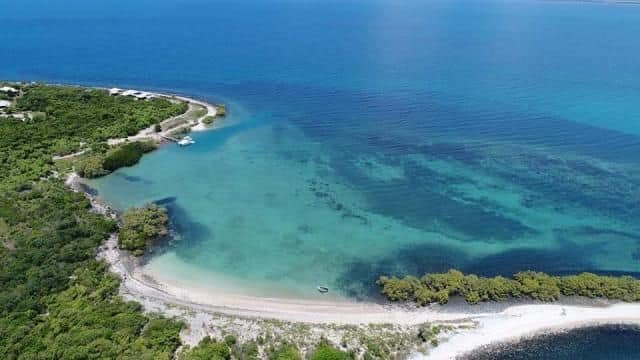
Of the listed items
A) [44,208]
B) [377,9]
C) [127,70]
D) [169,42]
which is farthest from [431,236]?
[377,9]

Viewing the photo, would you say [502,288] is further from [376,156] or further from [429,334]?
[376,156]

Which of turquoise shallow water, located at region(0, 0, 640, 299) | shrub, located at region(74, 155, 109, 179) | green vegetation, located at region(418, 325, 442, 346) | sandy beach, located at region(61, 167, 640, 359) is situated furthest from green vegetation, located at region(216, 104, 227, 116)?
green vegetation, located at region(418, 325, 442, 346)

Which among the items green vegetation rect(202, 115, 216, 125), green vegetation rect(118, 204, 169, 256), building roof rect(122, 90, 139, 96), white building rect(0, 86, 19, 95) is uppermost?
building roof rect(122, 90, 139, 96)

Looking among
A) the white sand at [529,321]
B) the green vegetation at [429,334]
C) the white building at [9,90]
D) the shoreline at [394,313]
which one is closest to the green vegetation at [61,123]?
the white building at [9,90]

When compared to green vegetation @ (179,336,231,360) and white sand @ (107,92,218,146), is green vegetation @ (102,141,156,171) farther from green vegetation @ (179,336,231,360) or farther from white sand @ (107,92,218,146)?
green vegetation @ (179,336,231,360)

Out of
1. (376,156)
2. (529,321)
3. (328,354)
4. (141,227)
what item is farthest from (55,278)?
(376,156)

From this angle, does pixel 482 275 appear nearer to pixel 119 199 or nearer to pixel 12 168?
pixel 119 199

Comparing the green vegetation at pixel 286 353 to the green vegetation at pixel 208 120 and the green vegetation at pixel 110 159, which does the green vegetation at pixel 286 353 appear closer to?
the green vegetation at pixel 110 159
